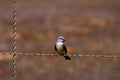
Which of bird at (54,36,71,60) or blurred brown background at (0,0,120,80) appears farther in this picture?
blurred brown background at (0,0,120,80)

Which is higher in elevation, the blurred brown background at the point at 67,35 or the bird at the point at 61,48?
the bird at the point at 61,48

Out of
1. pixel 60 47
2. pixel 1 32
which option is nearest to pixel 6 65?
pixel 1 32

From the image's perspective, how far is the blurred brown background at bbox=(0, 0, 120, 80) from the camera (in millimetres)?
13852

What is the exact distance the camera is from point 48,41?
18453 millimetres

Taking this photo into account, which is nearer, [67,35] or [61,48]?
[61,48]

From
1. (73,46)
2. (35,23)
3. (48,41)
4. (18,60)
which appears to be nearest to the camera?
(18,60)

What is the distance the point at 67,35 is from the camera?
1975 centimetres

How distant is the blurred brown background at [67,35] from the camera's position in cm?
1385

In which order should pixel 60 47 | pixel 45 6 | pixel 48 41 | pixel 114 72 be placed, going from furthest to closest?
pixel 45 6
pixel 48 41
pixel 114 72
pixel 60 47

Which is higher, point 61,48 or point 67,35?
Result: point 61,48

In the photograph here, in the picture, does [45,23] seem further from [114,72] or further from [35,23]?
[114,72]

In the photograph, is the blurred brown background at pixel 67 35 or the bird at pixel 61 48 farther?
Answer: the blurred brown background at pixel 67 35

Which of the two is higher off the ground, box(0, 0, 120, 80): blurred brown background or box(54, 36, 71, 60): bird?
box(54, 36, 71, 60): bird

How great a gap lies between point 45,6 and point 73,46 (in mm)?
10758
